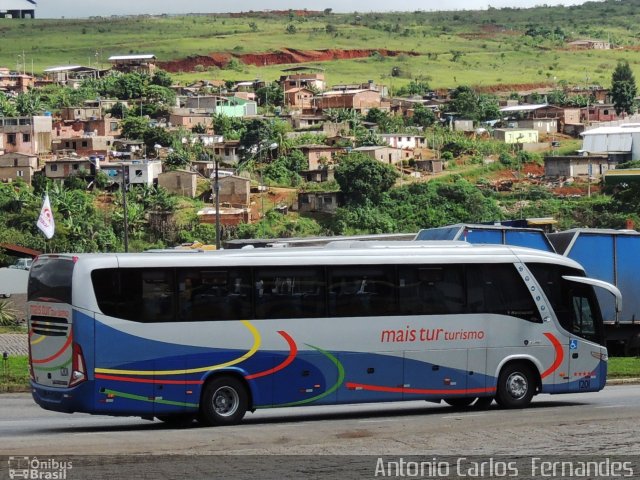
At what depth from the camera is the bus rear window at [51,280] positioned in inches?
702

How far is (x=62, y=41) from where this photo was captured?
17588 cm

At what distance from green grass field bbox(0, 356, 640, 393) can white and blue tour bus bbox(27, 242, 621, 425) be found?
6.32m

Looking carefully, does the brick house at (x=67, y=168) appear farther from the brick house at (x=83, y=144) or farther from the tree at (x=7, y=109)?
the tree at (x=7, y=109)

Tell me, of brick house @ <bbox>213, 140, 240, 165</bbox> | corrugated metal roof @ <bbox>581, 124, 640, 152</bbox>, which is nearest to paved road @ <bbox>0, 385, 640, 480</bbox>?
brick house @ <bbox>213, 140, 240, 165</bbox>

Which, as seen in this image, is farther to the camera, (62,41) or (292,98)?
(62,41)

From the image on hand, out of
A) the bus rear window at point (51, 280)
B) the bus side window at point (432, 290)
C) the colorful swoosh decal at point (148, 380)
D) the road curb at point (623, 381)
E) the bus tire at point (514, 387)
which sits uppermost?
the bus rear window at point (51, 280)

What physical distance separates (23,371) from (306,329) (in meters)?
9.20

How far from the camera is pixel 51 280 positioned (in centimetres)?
1811

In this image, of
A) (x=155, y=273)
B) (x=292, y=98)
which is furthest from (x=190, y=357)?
(x=292, y=98)

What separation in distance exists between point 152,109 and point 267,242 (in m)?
79.9

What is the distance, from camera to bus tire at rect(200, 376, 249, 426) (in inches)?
732

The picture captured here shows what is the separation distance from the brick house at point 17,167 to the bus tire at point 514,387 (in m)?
72.2

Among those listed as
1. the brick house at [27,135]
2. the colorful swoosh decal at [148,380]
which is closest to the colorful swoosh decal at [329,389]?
the colorful swoosh decal at [148,380]

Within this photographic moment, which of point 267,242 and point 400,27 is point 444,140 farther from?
point 400,27
